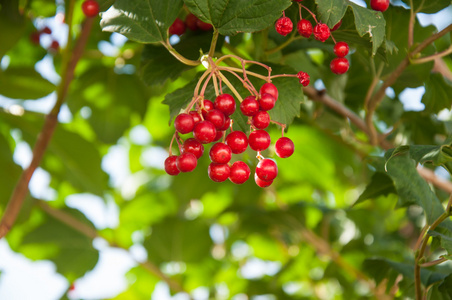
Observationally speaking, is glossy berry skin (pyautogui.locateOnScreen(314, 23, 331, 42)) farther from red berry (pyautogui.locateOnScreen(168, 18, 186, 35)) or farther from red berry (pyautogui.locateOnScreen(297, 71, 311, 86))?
red berry (pyautogui.locateOnScreen(168, 18, 186, 35))

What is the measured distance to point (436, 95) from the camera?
105 cm

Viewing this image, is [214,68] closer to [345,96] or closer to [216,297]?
[345,96]

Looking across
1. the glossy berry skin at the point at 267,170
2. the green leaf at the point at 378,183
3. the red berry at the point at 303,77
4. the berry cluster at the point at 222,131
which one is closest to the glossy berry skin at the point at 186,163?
the berry cluster at the point at 222,131

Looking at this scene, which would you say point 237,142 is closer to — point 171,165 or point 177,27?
point 171,165

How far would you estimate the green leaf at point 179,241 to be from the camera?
1797mm

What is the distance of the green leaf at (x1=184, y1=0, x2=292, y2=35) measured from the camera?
0.66 m

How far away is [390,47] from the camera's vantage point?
0.75 m

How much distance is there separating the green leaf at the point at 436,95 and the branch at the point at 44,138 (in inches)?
34.1

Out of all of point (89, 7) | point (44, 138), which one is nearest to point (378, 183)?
point (89, 7)

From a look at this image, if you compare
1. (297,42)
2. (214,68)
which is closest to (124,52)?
(297,42)

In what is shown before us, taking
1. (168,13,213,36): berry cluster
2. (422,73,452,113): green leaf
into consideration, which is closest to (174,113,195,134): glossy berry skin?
(168,13,213,36): berry cluster

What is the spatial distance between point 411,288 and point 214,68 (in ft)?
2.07

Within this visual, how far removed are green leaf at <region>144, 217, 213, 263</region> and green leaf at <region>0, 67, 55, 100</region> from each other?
667 millimetres

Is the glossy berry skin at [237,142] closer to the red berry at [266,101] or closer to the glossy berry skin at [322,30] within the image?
the red berry at [266,101]
